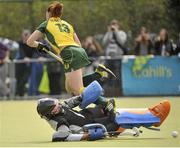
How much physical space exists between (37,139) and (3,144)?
1002mm

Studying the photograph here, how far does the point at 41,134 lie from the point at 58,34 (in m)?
1.52

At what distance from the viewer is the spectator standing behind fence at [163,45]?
2298cm

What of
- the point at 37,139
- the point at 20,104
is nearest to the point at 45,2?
the point at 20,104

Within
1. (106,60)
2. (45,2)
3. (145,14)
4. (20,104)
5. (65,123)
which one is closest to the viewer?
(65,123)

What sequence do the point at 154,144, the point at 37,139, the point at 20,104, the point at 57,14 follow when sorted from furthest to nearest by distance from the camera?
the point at 20,104 < the point at 57,14 < the point at 37,139 < the point at 154,144

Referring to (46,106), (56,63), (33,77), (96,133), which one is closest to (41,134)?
(46,106)

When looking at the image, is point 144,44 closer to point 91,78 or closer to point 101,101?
point 91,78

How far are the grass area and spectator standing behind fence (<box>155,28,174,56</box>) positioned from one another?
15.2ft

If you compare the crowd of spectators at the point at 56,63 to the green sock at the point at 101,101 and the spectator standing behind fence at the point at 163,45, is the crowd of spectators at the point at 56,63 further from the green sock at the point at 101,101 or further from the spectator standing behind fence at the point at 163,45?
the green sock at the point at 101,101

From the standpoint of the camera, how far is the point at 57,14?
41.0 feet

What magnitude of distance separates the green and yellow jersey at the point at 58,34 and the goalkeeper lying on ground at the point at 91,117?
1.41 metres

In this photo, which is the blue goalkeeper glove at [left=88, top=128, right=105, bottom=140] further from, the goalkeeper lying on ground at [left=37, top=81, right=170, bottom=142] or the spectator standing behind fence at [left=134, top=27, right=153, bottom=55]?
the spectator standing behind fence at [left=134, top=27, right=153, bottom=55]

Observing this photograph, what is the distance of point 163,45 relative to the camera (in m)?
23.2

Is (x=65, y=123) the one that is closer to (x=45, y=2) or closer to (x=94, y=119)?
(x=94, y=119)
